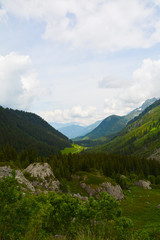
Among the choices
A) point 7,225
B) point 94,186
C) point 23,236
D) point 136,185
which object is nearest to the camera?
point 7,225

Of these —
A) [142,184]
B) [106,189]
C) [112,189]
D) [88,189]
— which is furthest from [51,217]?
[142,184]

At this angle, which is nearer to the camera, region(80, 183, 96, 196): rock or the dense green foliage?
the dense green foliage

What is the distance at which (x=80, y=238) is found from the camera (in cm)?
1345

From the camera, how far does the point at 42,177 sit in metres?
62.1

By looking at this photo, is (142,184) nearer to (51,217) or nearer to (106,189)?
(106,189)

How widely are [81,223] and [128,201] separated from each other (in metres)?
63.7

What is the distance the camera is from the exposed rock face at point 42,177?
5956 cm

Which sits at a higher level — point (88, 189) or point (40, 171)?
point (40, 171)

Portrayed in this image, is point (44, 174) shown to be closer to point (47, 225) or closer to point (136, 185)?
point (47, 225)

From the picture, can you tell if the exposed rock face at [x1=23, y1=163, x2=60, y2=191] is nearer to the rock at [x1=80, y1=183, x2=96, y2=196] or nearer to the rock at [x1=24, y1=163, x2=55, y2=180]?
the rock at [x1=24, y1=163, x2=55, y2=180]

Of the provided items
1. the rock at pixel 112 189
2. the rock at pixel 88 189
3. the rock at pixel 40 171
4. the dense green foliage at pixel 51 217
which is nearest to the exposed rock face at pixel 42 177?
the rock at pixel 40 171

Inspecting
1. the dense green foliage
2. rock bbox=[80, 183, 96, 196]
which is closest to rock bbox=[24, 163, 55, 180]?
rock bbox=[80, 183, 96, 196]

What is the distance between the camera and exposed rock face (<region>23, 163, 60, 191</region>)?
59.6 m

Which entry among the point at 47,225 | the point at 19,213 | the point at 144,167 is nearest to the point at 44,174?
the point at 47,225
